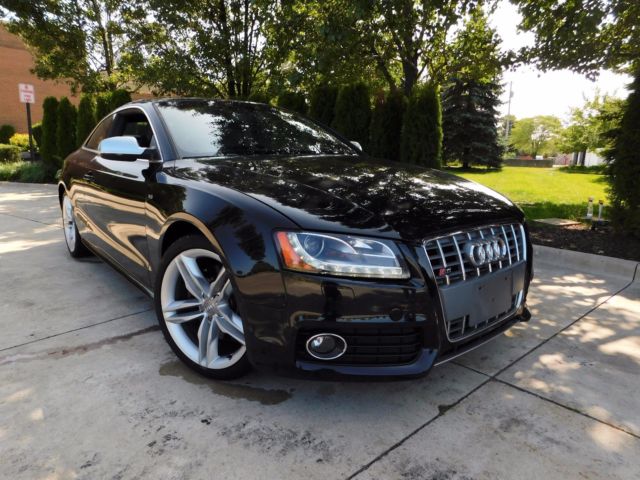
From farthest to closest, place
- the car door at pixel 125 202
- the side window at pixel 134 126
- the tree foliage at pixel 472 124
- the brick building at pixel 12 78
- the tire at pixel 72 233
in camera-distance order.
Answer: the brick building at pixel 12 78 < the tree foliage at pixel 472 124 < the tire at pixel 72 233 < the side window at pixel 134 126 < the car door at pixel 125 202

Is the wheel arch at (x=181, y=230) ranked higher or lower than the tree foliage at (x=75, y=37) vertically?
lower

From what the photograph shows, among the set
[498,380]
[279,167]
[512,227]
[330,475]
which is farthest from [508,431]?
[279,167]

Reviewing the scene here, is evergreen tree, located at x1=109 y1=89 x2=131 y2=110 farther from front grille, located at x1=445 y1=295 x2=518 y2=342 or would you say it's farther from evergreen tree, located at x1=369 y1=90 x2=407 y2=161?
front grille, located at x1=445 y1=295 x2=518 y2=342

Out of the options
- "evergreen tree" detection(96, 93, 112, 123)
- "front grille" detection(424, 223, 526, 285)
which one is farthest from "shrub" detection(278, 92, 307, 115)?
"front grille" detection(424, 223, 526, 285)

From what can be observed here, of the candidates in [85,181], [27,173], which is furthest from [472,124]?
[85,181]

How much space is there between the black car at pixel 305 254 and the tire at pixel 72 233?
175 cm

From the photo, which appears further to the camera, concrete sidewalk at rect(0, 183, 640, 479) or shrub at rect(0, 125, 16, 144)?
shrub at rect(0, 125, 16, 144)

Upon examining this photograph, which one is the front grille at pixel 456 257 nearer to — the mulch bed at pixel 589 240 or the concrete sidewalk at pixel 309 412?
the concrete sidewalk at pixel 309 412

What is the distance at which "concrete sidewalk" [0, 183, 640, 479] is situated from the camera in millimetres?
1757

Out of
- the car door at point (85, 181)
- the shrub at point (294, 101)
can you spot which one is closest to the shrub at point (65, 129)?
the shrub at point (294, 101)

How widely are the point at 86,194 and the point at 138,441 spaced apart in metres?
2.64

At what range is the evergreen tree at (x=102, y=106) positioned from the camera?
11.6 meters

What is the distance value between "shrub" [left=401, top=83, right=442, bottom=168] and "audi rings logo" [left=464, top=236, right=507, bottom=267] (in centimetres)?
523

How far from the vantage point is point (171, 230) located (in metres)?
2.50
